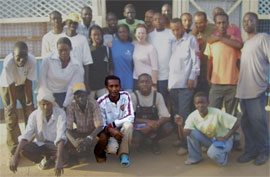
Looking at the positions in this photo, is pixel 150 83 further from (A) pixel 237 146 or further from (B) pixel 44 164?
(B) pixel 44 164

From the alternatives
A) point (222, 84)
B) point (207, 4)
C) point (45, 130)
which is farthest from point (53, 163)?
point (207, 4)

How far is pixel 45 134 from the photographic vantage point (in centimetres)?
420

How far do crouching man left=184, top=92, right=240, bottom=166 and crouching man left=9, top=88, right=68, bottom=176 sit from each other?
1611mm

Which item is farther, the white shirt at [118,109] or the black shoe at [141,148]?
the black shoe at [141,148]

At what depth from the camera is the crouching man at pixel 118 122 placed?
97.4 inches

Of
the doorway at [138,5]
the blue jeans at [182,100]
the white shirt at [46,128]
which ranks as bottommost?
the white shirt at [46,128]

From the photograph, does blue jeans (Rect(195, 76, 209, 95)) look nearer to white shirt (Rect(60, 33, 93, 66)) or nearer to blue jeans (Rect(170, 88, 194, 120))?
blue jeans (Rect(170, 88, 194, 120))

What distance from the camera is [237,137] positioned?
4652mm

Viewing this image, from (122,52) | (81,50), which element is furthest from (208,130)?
(81,50)

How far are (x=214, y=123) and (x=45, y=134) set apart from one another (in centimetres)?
213

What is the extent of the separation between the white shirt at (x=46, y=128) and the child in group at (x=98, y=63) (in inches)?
22.0

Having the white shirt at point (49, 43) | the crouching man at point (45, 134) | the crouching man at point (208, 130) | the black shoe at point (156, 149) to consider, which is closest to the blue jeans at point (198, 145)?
the crouching man at point (208, 130)

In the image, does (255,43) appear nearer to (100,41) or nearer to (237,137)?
(237,137)

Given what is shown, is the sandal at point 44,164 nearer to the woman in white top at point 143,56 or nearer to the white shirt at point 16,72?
the white shirt at point 16,72
